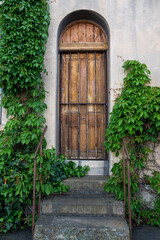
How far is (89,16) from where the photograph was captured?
3.79m

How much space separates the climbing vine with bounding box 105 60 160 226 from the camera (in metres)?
3.00

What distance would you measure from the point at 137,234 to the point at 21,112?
2.71 metres

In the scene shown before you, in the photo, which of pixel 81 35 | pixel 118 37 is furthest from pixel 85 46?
pixel 118 37

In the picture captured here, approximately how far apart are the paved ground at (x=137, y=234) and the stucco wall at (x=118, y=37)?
150 centimetres

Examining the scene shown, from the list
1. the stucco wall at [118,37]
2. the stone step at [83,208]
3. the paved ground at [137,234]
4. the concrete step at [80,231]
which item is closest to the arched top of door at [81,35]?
the stucco wall at [118,37]

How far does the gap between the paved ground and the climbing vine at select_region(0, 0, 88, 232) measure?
0.38 ft

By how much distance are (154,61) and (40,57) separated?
2.20 m

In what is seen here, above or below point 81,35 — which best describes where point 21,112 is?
below

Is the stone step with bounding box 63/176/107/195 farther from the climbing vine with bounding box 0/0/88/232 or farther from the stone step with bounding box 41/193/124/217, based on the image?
the stone step with bounding box 41/193/124/217

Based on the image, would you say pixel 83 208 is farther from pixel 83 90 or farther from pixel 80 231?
pixel 83 90

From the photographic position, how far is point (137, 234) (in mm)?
2691

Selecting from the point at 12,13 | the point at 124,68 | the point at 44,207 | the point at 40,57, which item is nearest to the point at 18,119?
the point at 40,57

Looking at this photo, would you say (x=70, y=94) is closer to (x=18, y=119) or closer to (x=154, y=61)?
(x=18, y=119)

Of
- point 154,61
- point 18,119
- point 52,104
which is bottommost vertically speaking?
point 18,119
